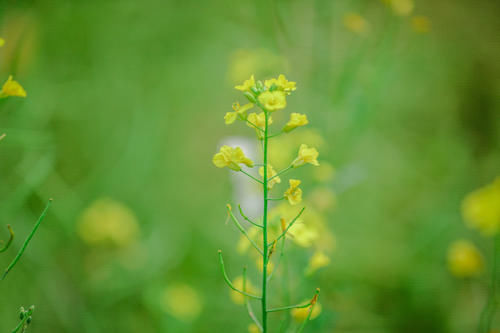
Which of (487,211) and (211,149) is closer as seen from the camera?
(487,211)

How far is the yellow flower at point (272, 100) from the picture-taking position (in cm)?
65

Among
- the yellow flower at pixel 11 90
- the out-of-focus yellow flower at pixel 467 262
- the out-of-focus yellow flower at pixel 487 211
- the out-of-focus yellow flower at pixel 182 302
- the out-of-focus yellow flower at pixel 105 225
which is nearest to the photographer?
the yellow flower at pixel 11 90

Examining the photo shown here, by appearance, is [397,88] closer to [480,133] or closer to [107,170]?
[480,133]

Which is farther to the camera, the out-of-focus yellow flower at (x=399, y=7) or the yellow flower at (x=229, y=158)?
the out-of-focus yellow flower at (x=399, y=7)

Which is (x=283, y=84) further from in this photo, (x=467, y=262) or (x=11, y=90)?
(x=467, y=262)

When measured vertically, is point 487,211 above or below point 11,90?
below

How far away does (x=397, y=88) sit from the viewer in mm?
2480

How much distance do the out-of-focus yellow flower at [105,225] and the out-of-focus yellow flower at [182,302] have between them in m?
0.34

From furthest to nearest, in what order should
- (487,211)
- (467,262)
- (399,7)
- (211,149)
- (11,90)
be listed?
(211,149) → (399,7) → (467,262) → (487,211) → (11,90)

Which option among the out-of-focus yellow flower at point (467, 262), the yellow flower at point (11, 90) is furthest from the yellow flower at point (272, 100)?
the out-of-focus yellow flower at point (467, 262)

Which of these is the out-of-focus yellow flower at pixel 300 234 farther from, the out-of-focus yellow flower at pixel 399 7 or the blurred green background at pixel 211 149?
the out-of-focus yellow flower at pixel 399 7

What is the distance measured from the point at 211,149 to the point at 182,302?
40.5 inches

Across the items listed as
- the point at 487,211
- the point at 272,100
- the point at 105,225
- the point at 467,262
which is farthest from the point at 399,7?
the point at 105,225

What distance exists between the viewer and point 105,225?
1631mm
